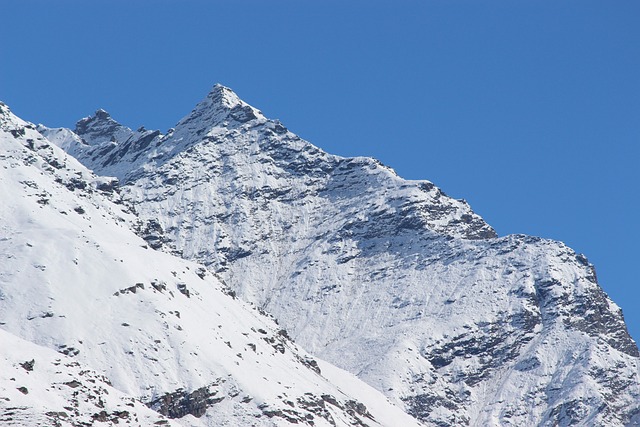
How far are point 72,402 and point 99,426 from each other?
458 cm

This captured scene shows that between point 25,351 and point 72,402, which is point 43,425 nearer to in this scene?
point 72,402

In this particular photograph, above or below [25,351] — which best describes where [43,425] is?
below

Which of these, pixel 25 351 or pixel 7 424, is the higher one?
pixel 25 351

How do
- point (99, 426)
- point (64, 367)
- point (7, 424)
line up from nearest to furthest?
1. point (7, 424)
2. point (99, 426)
3. point (64, 367)

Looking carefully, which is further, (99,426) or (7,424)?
(99,426)

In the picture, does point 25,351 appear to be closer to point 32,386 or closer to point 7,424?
point 32,386

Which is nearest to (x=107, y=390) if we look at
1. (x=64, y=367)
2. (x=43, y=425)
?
(x=64, y=367)

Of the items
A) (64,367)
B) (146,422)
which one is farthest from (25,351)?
(146,422)

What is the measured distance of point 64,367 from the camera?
198m

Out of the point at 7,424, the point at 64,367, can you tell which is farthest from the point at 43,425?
the point at 64,367

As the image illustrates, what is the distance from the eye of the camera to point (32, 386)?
186375 millimetres

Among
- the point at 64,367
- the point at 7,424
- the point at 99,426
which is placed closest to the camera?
the point at 7,424

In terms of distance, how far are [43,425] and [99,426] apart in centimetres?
1256

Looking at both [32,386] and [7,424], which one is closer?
[7,424]
